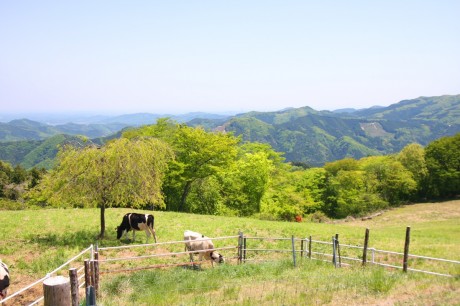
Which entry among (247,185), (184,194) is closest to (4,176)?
(184,194)

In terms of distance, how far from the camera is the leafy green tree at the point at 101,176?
19.9 meters

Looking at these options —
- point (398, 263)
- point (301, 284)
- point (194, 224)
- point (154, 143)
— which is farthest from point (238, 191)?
point (301, 284)

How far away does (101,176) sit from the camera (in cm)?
1998

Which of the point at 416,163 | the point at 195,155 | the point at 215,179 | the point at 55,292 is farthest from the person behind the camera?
the point at 416,163

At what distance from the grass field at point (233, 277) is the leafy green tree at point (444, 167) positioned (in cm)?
5160

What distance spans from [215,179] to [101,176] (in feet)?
108

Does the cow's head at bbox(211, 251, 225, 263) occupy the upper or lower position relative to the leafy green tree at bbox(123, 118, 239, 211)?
lower

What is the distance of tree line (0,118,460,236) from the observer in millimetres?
20172

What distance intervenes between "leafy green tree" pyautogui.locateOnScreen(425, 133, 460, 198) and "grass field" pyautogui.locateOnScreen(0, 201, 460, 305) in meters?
51.6

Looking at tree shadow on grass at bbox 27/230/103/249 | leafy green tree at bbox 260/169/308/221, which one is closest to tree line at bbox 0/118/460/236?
leafy green tree at bbox 260/169/308/221

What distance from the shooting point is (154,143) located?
2212 centimetres

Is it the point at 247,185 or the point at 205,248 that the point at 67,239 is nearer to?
the point at 205,248

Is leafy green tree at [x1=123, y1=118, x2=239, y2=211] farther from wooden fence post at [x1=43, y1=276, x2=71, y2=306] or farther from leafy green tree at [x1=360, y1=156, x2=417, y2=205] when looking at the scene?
leafy green tree at [x1=360, y1=156, x2=417, y2=205]

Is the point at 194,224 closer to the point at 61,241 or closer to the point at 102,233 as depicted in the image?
the point at 102,233
